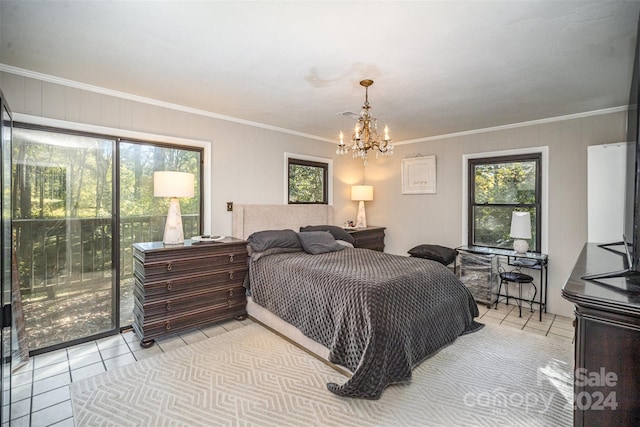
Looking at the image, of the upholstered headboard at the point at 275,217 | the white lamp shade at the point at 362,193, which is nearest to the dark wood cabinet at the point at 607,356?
the upholstered headboard at the point at 275,217

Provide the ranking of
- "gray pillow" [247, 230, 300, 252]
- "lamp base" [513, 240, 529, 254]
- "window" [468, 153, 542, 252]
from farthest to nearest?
"window" [468, 153, 542, 252], "lamp base" [513, 240, 529, 254], "gray pillow" [247, 230, 300, 252]

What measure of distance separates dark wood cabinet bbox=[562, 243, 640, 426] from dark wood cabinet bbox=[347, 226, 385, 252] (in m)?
3.90

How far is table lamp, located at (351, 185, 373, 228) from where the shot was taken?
5492mm

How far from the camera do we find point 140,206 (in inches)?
131

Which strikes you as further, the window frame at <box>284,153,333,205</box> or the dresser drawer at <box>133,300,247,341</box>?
the window frame at <box>284,153,333,205</box>

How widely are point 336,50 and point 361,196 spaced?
345 cm

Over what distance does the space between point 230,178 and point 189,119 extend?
866 millimetres

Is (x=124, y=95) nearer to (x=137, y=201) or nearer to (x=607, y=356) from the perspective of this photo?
(x=137, y=201)

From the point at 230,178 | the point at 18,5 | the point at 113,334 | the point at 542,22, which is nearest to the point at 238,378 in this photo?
the point at 113,334

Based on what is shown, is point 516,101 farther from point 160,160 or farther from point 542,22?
point 160,160

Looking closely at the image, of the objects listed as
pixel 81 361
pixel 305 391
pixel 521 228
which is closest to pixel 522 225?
pixel 521 228

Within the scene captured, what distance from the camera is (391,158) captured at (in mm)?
5516

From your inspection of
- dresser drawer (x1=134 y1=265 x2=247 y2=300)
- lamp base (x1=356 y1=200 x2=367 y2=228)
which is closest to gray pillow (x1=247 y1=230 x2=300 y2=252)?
dresser drawer (x1=134 y1=265 x2=247 y2=300)

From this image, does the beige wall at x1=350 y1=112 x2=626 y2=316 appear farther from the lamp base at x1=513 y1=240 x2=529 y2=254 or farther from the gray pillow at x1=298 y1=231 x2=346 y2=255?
the gray pillow at x1=298 y1=231 x2=346 y2=255
